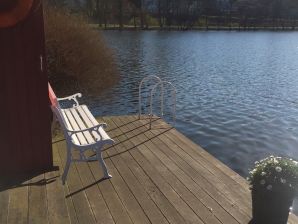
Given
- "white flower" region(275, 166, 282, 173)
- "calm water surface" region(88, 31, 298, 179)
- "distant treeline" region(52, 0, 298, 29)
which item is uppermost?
"distant treeline" region(52, 0, 298, 29)

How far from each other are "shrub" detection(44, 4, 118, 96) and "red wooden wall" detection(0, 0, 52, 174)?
7.69 metres

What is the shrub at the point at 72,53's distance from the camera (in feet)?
43.4

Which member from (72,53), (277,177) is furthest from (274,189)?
(72,53)

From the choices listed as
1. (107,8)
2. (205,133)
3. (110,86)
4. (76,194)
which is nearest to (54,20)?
(110,86)

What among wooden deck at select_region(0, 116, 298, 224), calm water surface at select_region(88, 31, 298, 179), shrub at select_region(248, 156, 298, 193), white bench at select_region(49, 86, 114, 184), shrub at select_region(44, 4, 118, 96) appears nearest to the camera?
shrub at select_region(248, 156, 298, 193)

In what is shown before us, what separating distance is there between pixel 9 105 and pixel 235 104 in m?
12.9

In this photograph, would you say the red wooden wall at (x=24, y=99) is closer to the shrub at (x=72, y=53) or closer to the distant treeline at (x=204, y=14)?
the shrub at (x=72, y=53)

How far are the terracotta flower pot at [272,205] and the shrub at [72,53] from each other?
9.98 metres

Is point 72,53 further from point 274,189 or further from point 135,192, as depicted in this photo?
point 274,189

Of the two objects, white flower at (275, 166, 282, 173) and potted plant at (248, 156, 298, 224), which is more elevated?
white flower at (275, 166, 282, 173)

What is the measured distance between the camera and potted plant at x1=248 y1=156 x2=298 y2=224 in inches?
165

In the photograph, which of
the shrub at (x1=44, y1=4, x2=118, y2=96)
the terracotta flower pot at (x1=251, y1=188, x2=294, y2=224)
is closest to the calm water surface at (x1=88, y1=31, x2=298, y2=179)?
the shrub at (x1=44, y1=4, x2=118, y2=96)

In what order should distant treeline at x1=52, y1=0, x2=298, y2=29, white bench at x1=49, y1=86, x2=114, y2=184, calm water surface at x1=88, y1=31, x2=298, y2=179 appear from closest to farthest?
white bench at x1=49, y1=86, x2=114, y2=184 < calm water surface at x1=88, y1=31, x2=298, y2=179 < distant treeline at x1=52, y1=0, x2=298, y2=29

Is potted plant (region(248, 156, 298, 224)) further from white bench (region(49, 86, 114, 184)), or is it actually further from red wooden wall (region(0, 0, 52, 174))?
red wooden wall (region(0, 0, 52, 174))
